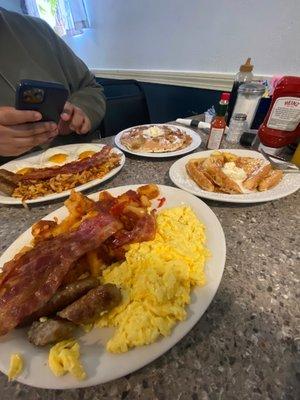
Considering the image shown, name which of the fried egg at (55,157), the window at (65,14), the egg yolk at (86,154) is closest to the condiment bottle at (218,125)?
the egg yolk at (86,154)

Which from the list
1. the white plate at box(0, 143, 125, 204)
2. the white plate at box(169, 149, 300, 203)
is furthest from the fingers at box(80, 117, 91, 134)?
the white plate at box(169, 149, 300, 203)

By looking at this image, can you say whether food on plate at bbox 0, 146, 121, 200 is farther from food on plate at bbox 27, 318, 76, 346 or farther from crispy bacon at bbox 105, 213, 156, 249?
food on plate at bbox 27, 318, 76, 346

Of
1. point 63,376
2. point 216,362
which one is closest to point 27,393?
point 63,376

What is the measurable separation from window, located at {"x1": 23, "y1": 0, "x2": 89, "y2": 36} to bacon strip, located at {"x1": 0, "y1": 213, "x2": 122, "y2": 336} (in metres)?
3.24

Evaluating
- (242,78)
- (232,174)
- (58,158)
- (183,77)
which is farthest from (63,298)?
(183,77)

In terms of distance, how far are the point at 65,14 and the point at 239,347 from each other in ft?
12.7

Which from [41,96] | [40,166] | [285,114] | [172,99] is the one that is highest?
[41,96]

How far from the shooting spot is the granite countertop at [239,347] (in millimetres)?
380

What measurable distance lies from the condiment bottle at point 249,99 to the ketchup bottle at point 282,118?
0.17m

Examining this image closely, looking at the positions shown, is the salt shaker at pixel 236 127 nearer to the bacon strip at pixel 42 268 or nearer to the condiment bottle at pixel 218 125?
the condiment bottle at pixel 218 125

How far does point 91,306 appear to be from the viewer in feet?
1.38

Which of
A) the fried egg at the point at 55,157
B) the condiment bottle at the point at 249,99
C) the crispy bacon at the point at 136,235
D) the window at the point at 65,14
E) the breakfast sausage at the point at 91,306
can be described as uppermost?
the window at the point at 65,14

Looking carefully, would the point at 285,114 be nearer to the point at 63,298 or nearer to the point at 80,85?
the point at 63,298

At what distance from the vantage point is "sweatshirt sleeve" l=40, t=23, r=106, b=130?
143 cm
